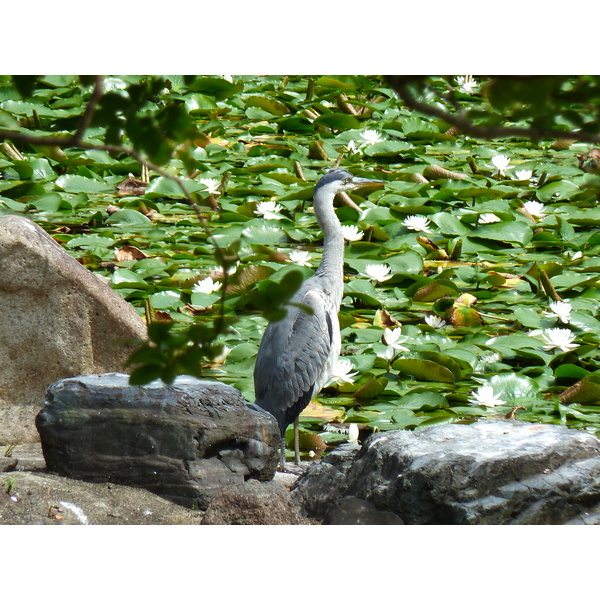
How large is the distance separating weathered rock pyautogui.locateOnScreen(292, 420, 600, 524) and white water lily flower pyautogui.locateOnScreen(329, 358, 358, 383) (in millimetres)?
864

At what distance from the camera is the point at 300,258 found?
4.26m

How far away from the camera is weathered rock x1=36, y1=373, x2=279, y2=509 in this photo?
8.24 feet

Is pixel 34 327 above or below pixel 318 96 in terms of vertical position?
below

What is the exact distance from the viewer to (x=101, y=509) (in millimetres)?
2410

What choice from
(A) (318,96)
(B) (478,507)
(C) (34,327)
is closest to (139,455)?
(C) (34,327)

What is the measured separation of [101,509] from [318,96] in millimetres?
4268

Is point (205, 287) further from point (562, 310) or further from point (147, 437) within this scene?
point (562, 310)

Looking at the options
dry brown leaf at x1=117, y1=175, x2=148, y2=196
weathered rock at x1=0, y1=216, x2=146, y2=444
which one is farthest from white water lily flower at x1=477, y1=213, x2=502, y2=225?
weathered rock at x1=0, y1=216, x2=146, y2=444

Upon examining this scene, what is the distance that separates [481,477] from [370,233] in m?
2.31

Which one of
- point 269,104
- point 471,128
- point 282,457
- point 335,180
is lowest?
point 282,457

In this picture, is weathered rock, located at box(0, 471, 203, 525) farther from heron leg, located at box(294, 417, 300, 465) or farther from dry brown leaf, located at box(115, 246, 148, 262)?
dry brown leaf, located at box(115, 246, 148, 262)

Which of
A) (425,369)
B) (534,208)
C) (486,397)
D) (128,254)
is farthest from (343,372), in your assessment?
(534,208)
